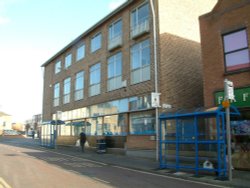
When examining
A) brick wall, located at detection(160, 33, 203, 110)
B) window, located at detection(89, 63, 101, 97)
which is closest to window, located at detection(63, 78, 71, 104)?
window, located at detection(89, 63, 101, 97)

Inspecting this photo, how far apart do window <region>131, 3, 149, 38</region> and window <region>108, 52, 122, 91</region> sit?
260cm

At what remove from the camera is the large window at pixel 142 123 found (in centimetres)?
2038

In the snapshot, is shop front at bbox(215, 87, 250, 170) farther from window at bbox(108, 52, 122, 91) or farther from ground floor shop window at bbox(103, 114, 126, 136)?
window at bbox(108, 52, 122, 91)

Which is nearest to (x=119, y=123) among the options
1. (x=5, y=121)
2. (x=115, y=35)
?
(x=115, y=35)

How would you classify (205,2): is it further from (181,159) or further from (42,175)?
(42,175)

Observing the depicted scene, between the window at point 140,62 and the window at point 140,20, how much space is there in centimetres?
84

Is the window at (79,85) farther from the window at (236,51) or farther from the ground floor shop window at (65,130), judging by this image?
the window at (236,51)

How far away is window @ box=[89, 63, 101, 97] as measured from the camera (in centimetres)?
2756

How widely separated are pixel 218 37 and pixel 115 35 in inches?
443

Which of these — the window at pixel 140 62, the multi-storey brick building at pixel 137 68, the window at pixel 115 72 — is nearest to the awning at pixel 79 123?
the multi-storey brick building at pixel 137 68

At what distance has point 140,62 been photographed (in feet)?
72.3

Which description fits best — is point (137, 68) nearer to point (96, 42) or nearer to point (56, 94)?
point (96, 42)

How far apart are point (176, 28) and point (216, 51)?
658 cm

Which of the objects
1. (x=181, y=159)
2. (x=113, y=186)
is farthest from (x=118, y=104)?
(x=113, y=186)
